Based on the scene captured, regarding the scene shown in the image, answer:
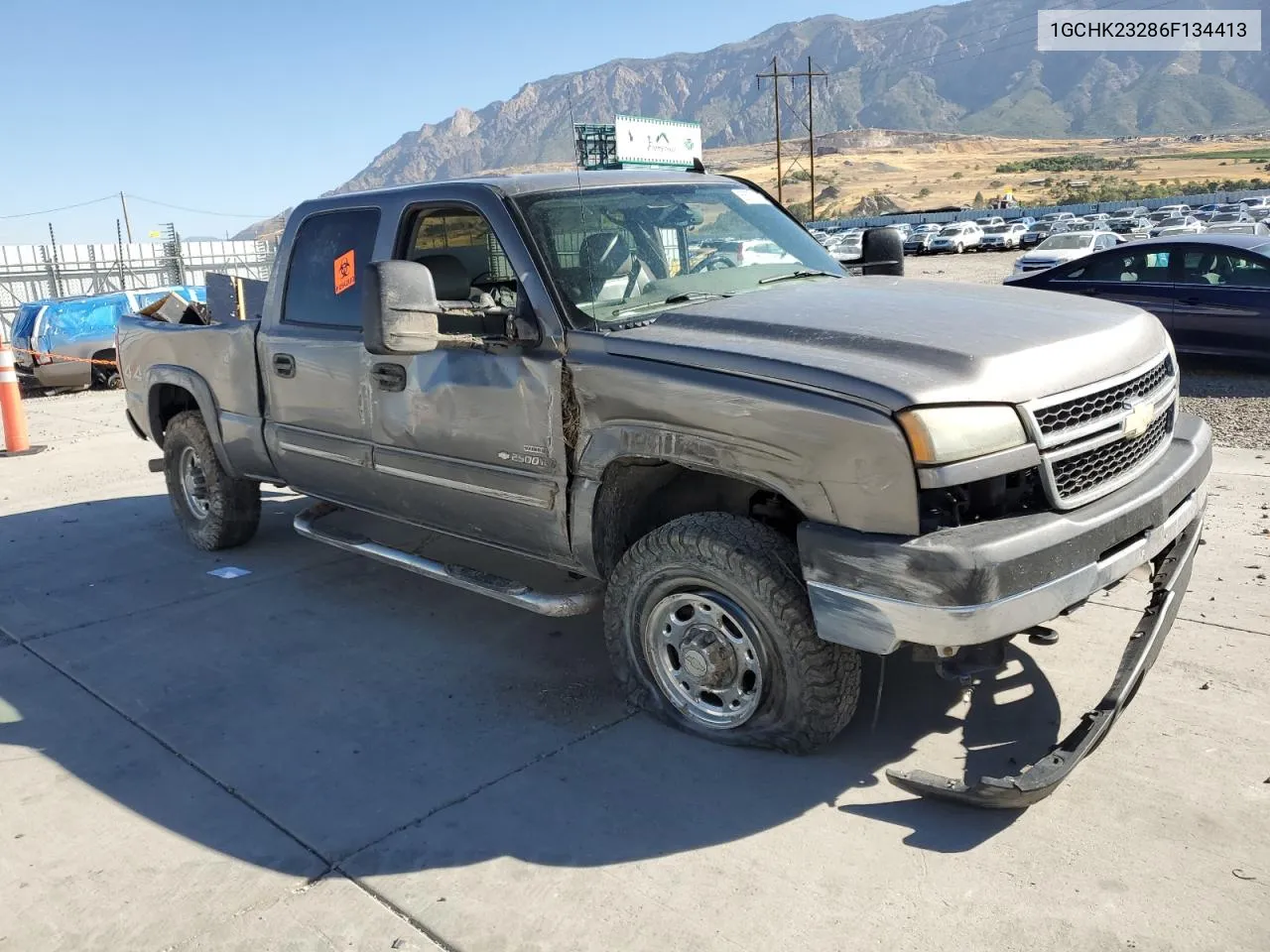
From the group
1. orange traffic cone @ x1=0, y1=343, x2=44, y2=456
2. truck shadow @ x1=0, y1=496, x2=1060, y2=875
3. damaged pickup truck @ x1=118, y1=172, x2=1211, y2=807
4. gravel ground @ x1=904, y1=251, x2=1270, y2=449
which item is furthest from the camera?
orange traffic cone @ x1=0, y1=343, x2=44, y2=456

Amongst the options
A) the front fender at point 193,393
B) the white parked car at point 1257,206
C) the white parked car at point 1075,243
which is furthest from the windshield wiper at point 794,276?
the white parked car at point 1257,206

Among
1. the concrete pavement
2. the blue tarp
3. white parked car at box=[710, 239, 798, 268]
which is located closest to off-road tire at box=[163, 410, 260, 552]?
the concrete pavement

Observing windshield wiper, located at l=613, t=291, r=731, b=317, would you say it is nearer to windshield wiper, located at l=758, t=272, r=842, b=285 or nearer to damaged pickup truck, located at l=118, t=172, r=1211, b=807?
damaged pickup truck, located at l=118, t=172, r=1211, b=807

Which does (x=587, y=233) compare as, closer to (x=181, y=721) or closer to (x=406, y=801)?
(x=406, y=801)

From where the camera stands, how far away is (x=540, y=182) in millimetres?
4277

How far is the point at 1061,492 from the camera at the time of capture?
3141 mm

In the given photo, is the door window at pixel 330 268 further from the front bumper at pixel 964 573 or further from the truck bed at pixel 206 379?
the front bumper at pixel 964 573

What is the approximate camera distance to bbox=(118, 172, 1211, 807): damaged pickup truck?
299 centimetres

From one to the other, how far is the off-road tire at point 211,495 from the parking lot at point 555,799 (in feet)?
3.15

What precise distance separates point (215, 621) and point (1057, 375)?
411 centimetres

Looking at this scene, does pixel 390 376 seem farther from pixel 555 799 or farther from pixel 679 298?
pixel 555 799

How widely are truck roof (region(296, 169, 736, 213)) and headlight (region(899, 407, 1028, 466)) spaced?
203 cm

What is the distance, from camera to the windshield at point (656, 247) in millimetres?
3965

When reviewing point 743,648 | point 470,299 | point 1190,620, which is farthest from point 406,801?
point 1190,620
